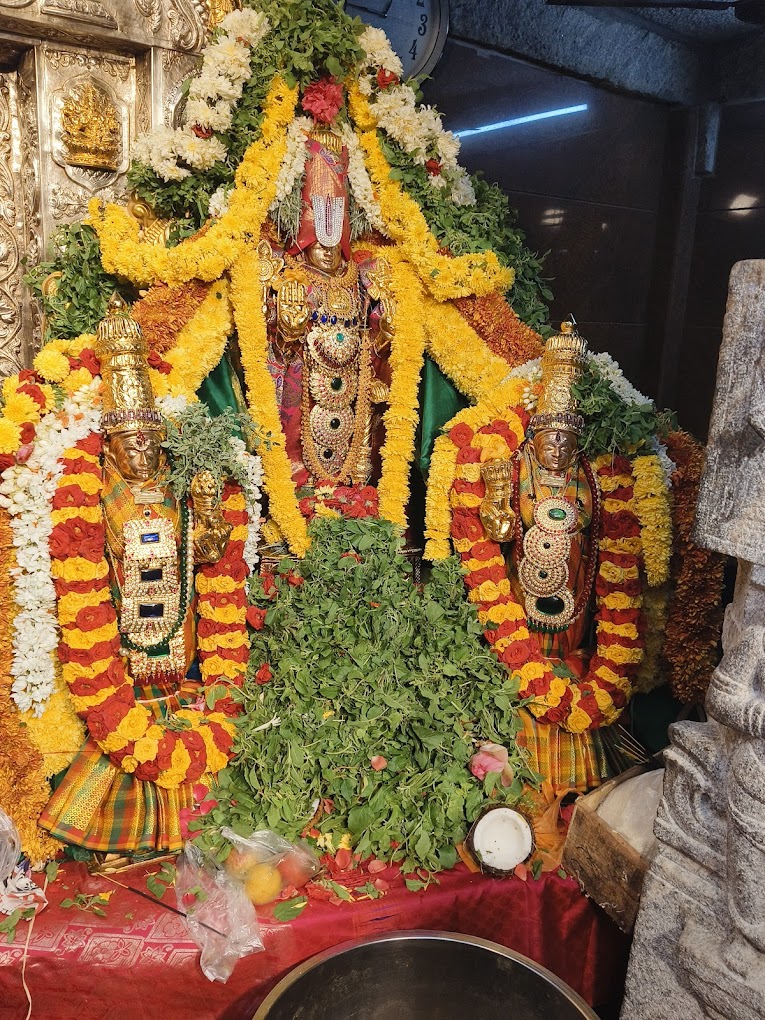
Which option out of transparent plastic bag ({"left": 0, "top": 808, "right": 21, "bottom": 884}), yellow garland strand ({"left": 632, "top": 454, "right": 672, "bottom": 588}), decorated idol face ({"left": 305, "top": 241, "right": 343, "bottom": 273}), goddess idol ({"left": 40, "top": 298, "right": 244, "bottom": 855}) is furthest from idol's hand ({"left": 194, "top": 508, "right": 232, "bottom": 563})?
yellow garland strand ({"left": 632, "top": 454, "right": 672, "bottom": 588})

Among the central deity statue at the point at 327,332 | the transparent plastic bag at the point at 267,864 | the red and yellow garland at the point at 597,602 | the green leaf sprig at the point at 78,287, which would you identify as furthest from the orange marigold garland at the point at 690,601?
the green leaf sprig at the point at 78,287

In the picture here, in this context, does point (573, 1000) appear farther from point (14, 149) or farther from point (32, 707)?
point (14, 149)

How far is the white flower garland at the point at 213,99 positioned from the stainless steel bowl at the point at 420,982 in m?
A: 3.15

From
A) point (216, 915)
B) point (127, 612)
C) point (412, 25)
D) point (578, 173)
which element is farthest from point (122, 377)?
point (578, 173)

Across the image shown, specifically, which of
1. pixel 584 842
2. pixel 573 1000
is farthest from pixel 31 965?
pixel 584 842

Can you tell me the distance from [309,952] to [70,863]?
3.37ft

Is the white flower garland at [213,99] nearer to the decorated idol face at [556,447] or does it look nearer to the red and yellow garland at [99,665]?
the red and yellow garland at [99,665]

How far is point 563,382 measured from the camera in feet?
12.7

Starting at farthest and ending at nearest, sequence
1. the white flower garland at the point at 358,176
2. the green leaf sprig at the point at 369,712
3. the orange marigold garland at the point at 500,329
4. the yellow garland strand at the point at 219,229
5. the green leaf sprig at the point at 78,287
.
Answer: the orange marigold garland at the point at 500,329 → the white flower garland at the point at 358,176 → the green leaf sprig at the point at 78,287 → the yellow garland strand at the point at 219,229 → the green leaf sprig at the point at 369,712

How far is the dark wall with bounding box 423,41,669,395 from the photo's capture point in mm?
4977

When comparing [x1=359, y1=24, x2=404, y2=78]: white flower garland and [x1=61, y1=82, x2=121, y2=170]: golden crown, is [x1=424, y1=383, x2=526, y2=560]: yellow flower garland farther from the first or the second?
[x1=61, y1=82, x2=121, y2=170]: golden crown

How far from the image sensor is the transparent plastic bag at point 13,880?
3.05m

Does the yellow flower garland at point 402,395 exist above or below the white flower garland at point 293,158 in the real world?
below

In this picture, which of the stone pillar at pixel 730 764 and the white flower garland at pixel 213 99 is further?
the white flower garland at pixel 213 99
